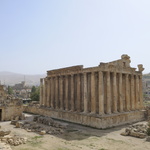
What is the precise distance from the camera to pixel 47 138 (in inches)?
731

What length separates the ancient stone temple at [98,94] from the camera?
24656 millimetres

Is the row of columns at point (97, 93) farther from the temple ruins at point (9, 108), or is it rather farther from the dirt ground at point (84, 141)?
the temple ruins at point (9, 108)

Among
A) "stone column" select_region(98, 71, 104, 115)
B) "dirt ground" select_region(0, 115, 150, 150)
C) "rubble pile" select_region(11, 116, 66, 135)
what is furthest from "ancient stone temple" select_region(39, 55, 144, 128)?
"rubble pile" select_region(11, 116, 66, 135)

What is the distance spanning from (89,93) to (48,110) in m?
10.6

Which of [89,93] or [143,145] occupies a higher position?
[89,93]

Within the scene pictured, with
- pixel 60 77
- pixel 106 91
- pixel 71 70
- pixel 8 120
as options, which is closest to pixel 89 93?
pixel 106 91

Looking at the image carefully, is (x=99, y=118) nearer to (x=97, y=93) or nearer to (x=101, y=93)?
(x=101, y=93)

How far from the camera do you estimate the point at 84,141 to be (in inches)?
693

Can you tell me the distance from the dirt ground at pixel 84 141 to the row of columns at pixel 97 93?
4.55 metres

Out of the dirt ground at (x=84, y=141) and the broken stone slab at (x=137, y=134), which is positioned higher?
the broken stone slab at (x=137, y=134)

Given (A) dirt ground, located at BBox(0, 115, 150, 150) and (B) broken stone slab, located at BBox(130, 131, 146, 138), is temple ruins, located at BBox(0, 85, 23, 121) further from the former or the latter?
(B) broken stone slab, located at BBox(130, 131, 146, 138)

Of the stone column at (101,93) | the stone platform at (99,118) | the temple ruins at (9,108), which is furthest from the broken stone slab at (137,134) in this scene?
the temple ruins at (9,108)

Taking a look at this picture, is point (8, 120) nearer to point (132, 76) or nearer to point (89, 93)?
point (89, 93)

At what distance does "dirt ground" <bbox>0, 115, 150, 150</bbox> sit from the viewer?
619 inches
